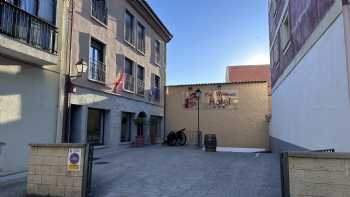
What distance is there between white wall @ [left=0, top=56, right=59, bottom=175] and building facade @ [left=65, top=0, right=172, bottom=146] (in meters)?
0.99

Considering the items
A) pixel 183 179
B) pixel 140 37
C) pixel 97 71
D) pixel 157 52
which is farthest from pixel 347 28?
pixel 157 52

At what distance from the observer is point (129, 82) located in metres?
15.2

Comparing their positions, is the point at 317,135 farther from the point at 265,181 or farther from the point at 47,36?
the point at 47,36

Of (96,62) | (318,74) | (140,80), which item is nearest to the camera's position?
(318,74)

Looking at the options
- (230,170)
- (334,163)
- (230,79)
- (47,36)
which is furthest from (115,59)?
→ (230,79)

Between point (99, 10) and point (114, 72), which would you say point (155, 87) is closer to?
point (114, 72)

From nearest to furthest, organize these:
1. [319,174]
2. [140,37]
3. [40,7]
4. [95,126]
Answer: [319,174], [40,7], [95,126], [140,37]

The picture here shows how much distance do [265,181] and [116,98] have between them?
28.0 feet

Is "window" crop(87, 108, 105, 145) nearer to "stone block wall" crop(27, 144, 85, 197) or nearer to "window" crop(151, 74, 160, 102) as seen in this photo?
"stone block wall" crop(27, 144, 85, 197)

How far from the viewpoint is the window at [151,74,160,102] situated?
19031 millimetres

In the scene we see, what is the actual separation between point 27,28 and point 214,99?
579 inches

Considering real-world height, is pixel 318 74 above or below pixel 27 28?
below

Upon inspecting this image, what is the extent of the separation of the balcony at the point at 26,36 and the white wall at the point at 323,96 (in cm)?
721

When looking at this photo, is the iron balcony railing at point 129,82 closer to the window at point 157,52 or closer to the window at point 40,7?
the window at point 157,52
